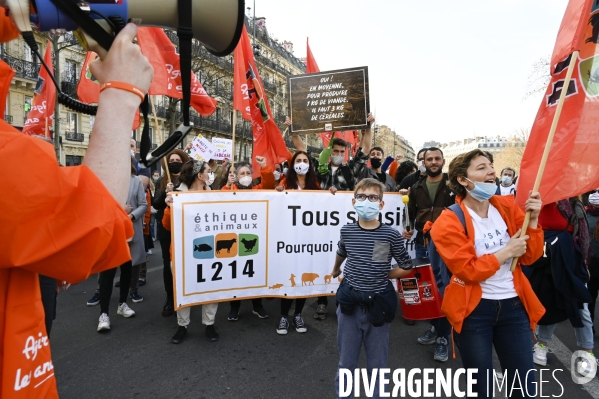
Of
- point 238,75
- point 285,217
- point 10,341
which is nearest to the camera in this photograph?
point 10,341

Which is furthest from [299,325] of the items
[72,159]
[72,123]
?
[72,123]

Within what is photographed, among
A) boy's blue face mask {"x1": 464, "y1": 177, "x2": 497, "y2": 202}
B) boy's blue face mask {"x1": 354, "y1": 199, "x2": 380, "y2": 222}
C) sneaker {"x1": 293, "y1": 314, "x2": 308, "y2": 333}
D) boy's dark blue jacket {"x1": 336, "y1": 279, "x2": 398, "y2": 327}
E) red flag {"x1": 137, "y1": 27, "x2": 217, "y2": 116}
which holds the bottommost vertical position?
sneaker {"x1": 293, "y1": 314, "x2": 308, "y2": 333}

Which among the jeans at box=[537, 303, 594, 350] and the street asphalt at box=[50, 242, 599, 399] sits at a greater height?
the jeans at box=[537, 303, 594, 350]

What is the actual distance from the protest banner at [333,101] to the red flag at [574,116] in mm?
2858

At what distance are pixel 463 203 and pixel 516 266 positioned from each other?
529mm

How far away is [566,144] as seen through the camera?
238 centimetres

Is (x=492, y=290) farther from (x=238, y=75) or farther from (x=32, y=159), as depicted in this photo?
(x=238, y=75)

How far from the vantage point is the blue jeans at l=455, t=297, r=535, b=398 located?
7.66 feet

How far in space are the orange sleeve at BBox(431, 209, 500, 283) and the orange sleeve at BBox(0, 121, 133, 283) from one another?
6.78 ft

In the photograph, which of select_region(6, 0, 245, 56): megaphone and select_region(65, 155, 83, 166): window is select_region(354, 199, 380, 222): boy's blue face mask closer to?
select_region(6, 0, 245, 56): megaphone

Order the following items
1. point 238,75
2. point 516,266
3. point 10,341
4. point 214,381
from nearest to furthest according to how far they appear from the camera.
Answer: point 10,341
point 516,266
point 214,381
point 238,75

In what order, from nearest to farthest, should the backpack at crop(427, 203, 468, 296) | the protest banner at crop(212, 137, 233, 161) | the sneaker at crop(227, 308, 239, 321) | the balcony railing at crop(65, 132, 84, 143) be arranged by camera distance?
the backpack at crop(427, 203, 468, 296), the sneaker at crop(227, 308, 239, 321), the protest banner at crop(212, 137, 233, 161), the balcony railing at crop(65, 132, 84, 143)

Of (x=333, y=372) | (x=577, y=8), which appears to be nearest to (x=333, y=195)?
(x=333, y=372)

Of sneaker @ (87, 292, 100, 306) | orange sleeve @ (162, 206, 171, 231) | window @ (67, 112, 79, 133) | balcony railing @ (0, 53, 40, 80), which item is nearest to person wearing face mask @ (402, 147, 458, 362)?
orange sleeve @ (162, 206, 171, 231)
